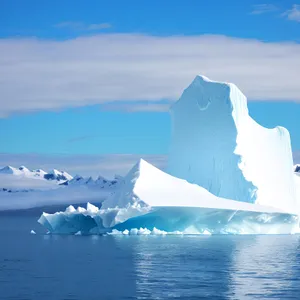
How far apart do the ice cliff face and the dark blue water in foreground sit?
329cm

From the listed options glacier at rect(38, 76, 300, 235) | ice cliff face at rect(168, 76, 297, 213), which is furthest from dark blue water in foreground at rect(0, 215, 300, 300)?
ice cliff face at rect(168, 76, 297, 213)

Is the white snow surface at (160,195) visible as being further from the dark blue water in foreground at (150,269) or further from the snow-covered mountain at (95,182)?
the snow-covered mountain at (95,182)

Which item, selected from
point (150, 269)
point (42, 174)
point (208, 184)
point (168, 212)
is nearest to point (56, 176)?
point (42, 174)

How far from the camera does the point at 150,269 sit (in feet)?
81.1

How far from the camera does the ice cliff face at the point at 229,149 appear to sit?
39312mm

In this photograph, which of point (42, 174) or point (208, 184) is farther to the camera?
point (42, 174)

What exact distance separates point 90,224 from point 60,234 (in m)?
3.93

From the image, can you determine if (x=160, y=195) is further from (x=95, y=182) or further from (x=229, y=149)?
(x=95, y=182)

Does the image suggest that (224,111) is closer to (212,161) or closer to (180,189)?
(212,161)

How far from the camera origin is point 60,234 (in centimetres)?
4206

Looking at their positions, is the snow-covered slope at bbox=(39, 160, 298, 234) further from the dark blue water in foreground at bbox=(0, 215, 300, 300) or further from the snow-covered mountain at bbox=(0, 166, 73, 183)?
the snow-covered mountain at bbox=(0, 166, 73, 183)

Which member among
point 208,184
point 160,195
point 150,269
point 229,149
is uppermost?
point 229,149

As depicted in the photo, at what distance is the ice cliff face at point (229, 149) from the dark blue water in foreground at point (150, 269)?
10.8 ft

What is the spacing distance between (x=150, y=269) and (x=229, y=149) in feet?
51.9
